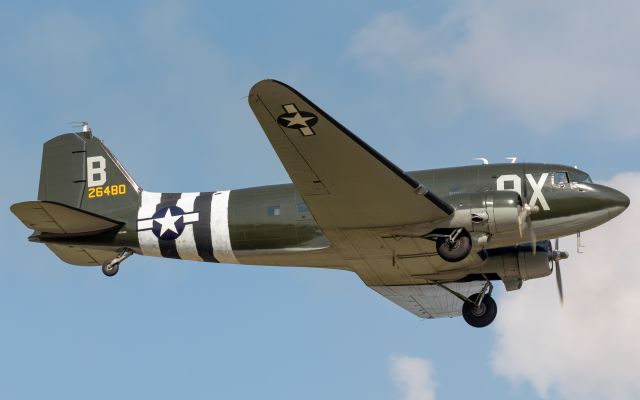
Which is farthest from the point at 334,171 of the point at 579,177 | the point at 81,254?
the point at 81,254

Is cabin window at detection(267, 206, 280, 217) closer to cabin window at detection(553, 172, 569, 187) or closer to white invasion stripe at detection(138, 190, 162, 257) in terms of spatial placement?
white invasion stripe at detection(138, 190, 162, 257)

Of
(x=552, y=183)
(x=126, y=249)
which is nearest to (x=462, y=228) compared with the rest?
(x=552, y=183)

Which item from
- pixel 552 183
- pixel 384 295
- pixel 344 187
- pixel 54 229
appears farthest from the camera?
pixel 384 295

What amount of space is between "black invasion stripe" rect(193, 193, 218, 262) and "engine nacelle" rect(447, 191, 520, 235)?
569cm

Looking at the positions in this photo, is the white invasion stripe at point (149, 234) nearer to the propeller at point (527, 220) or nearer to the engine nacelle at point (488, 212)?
the engine nacelle at point (488, 212)

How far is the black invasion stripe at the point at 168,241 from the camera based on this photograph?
2400 cm

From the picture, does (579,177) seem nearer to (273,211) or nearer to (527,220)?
(527,220)

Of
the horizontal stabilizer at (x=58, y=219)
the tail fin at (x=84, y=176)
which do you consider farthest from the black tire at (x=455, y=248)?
the tail fin at (x=84, y=176)

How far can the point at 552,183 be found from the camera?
22.3m

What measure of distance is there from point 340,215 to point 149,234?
5077mm

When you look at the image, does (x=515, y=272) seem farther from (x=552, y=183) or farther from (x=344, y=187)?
(x=344, y=187)

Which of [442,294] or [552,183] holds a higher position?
[552,183]

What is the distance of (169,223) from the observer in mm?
23984

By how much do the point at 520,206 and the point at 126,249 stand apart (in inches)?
357
